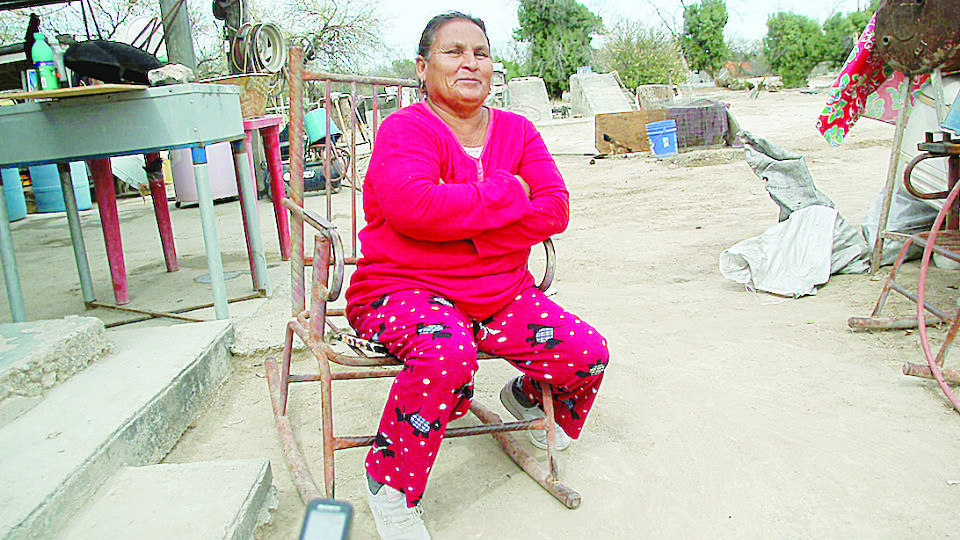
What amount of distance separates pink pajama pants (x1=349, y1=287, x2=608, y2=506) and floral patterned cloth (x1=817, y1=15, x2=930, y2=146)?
299cm

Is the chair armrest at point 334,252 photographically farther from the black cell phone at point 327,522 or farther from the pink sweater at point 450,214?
the black cell phone at point 327,522

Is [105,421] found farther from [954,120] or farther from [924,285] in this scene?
[954,120]

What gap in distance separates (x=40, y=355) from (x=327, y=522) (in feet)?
7.36

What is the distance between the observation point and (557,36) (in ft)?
98.9

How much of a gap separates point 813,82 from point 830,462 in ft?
86.0

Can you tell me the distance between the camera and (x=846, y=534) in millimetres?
1765

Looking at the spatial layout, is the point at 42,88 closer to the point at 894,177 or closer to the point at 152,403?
the point at 152,403

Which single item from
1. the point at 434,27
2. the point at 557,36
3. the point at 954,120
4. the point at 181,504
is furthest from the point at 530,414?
the point at 557,36

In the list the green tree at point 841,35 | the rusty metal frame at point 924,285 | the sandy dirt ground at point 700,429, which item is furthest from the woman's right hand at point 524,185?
the green tree at point 841,35

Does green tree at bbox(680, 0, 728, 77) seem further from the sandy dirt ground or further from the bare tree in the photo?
the sandy dirt ground

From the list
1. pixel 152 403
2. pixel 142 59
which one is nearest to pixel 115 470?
pixel 152 403

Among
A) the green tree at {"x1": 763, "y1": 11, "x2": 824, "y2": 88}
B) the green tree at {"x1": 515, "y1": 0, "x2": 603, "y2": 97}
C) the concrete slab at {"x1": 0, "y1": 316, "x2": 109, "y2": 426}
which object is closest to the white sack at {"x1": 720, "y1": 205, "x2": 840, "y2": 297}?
the concrete slab at {"x1": 0, "y1": 316, "x2": 109, "y2": 426}

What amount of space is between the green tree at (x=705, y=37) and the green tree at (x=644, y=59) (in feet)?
20.8

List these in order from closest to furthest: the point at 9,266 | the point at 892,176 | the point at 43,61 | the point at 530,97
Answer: the point at 43,61
the point at 9,266
the point at 892,176
the point at 530,97
